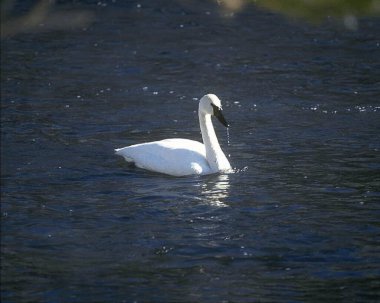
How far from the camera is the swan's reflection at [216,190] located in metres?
10.3

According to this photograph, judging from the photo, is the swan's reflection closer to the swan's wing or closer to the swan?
the swan

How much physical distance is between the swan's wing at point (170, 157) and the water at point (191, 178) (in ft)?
0.51

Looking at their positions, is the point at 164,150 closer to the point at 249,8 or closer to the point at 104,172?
the point at 104,172

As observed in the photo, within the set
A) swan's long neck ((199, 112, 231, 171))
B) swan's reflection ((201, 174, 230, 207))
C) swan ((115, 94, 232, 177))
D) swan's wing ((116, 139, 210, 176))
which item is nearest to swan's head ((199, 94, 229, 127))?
swan's long neck ((199, 112, 231, 171))

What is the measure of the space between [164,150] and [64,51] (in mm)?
10315

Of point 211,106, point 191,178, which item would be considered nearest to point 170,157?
point 191,178

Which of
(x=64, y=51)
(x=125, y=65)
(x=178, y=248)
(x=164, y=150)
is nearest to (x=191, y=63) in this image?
(x=125, y=65)

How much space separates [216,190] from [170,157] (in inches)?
45.8

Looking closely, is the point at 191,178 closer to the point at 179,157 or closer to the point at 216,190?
the point at 179,157

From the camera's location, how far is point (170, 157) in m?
12.0

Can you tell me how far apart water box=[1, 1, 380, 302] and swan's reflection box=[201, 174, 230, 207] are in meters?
0.04

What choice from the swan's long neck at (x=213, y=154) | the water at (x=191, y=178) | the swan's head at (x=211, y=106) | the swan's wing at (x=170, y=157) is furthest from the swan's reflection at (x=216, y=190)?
the swan's head at (x=211, y=106)

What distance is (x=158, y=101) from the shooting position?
16.8m

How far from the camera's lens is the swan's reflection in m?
10.3
